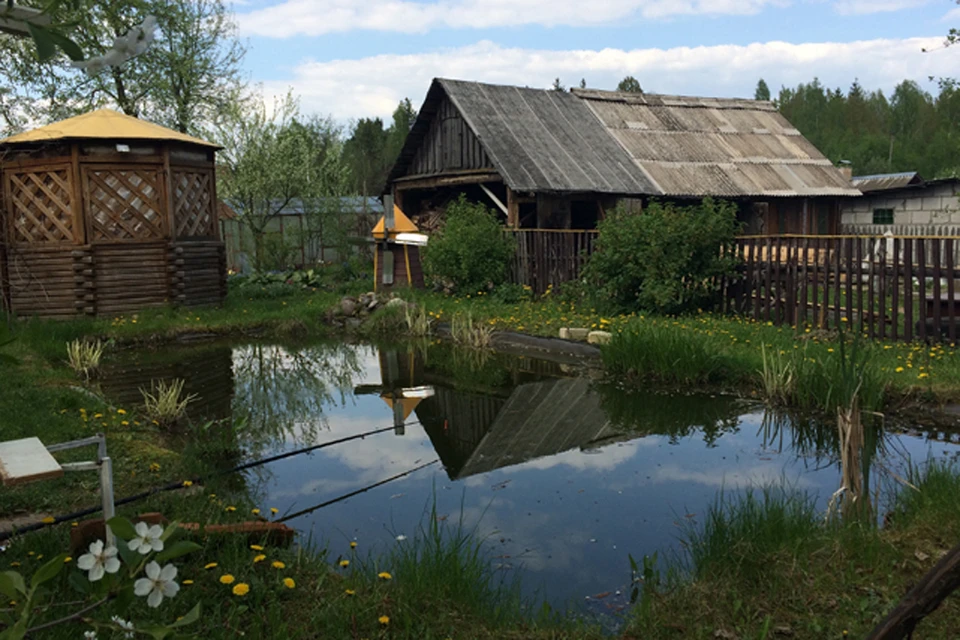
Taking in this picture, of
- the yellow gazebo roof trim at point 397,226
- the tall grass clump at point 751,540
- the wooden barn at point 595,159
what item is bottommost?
A: the tall grass clump at point 751,540

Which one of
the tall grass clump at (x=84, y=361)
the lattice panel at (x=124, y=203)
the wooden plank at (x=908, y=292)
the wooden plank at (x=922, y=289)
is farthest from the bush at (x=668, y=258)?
the lattice panel at (x=124, y=203)

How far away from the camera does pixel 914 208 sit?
76.6 feet

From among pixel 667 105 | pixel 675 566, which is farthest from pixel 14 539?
pixel 667 105

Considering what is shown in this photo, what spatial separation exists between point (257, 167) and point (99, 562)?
2231 centimetres

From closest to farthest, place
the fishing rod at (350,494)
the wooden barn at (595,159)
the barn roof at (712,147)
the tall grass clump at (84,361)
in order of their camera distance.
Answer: the fishing rod at (350,494)
the tall grass clump at (84,361)
the wooden barn at (595,159)
the barn roof at (712,147)

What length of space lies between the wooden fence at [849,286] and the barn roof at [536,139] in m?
6.22

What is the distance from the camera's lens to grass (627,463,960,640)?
11.1ft

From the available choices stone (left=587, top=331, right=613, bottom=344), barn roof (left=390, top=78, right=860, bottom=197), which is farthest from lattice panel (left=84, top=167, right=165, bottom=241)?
stone (left=587, top=331, right=613, bottom=344)

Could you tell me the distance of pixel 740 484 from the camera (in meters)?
5.63

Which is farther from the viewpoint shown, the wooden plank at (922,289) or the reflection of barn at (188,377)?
the wooden plank at (922,289)

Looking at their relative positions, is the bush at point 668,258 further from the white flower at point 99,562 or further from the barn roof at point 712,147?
the white flower at point 99,562

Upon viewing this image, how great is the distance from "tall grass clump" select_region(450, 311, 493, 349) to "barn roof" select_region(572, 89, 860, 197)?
861cm

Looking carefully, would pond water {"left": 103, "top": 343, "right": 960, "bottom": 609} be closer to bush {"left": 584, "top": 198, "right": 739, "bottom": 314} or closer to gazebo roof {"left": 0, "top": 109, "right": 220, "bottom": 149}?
bush {"left": 584, "top": 198, "right": 739, "bottom": 314}

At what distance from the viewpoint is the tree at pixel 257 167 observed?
74.2ft
